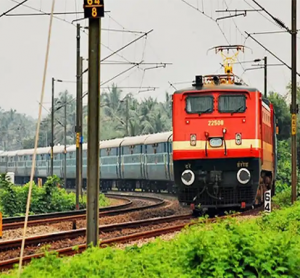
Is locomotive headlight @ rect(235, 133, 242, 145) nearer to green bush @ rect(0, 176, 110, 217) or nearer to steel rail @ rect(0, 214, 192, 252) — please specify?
steel rail @ rect(0, 214, 192, 252)

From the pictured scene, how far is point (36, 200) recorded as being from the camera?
29391 mm

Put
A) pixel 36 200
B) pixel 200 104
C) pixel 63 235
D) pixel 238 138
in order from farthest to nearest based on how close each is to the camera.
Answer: pixel 36 200 → pixel 200 104 → pixel 238 138 → pixel 63 235

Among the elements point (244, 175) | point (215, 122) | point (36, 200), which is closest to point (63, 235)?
point (215, 122)

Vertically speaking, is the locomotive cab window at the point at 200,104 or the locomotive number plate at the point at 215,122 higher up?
the locomotive cab window at the point at 200,104

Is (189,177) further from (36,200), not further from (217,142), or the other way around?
(36,200)

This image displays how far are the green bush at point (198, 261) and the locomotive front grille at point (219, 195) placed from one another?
1149 cm

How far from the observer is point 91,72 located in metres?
10.5

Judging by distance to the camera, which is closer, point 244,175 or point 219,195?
point 244,175

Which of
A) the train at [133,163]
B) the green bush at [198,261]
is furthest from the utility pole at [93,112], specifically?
the train at [133,163]

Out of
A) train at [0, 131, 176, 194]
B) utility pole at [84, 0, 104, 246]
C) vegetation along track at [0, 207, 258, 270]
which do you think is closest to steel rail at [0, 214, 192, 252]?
vegetation along track at [0, 207, 258, 270]

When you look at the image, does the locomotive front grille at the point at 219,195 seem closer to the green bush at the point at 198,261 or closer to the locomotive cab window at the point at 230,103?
the locomotive cab window at the point at 230,103

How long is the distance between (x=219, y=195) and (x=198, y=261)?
12.8 m

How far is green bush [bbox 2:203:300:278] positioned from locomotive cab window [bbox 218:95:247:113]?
1136 centimetres

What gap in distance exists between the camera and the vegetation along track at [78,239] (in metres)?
14.2
